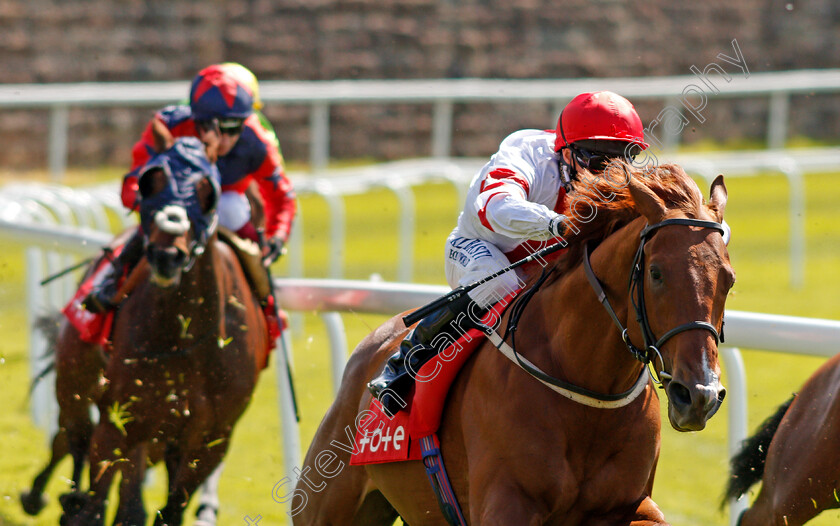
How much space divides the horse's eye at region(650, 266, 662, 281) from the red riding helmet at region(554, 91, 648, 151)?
62 centimetres

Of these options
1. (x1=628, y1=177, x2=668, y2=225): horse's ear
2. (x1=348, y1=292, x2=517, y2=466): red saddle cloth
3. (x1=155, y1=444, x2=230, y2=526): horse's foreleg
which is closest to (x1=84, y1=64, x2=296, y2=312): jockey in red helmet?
(x1=155, y1=444, x2=230, y2=526): horse's foreleg

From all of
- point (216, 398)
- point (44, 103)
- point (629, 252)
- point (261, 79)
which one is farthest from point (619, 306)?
point (261, 79)

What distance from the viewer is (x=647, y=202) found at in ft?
8.43

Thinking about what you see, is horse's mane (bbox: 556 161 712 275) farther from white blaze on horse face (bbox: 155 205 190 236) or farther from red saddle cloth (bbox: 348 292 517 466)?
white blaze on horse face (bbox: 155 205 190 236)

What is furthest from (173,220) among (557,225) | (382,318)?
(382,318)

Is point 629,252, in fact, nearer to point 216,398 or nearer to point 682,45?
point 216,398

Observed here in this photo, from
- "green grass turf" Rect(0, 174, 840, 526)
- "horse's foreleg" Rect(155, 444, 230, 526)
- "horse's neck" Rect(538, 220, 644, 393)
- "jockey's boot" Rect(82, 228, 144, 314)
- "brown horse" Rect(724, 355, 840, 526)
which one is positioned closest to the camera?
"horse's neck" Rect(538, 220, 644, 393)

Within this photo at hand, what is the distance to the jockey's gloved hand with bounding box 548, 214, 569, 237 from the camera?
2785 millimetres

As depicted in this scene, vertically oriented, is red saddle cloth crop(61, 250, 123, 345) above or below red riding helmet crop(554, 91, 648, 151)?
below

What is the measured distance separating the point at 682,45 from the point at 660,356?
52.7ft

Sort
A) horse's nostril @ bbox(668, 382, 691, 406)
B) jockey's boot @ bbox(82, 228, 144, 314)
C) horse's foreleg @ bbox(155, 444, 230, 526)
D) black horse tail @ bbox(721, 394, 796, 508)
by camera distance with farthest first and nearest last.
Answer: jockey's boot @ bbox(82, 228, 144, 314)
horse's foreleg @ bbox(155, 444, 230, 526)
black horse tail @ bbox(721, 394, 796, 508)
horse's nostril @ bbox(668, 382, 691, 406)

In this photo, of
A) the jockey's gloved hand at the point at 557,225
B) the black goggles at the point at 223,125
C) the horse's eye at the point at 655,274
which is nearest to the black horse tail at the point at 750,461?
the jockey's gloved hand at the point at 557,225

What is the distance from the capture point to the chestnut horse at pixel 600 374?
2.43m

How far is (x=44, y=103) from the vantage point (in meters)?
9.85
